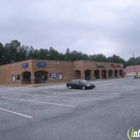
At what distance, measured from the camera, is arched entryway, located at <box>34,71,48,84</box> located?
4253cm

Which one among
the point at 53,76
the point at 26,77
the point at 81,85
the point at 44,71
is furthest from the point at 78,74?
the point at 81,85

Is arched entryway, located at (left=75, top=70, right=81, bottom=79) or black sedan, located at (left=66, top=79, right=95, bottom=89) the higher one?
arched entryway, located at (left=75, top=70, right=81, bottom=79)

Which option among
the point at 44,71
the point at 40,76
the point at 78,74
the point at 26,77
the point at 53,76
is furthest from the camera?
the point at 78,74

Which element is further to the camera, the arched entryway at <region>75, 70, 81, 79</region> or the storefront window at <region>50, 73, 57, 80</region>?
the arched entryway at <region>75, 70, 81, 79</region>

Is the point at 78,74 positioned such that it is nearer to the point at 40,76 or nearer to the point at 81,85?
the point at 40,76

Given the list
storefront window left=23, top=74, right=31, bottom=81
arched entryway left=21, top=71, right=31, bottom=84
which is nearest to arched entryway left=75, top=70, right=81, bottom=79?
storefront window left=23, top=74, right=31, bottom=81

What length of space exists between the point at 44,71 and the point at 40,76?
1572mm

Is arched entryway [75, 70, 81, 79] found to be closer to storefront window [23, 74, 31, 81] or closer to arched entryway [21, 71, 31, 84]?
storefront window [23, 74, 31, 81]

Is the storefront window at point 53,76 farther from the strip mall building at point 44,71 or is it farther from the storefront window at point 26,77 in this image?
the storefront window at point 26,77

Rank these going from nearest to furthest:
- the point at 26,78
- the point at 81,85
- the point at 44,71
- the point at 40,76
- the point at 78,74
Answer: the point at 81,85, the point at 44,71, the point at 40,76, the point at 26,78, the point at 78,74

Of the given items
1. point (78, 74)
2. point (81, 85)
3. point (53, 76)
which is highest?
point (78, 74)

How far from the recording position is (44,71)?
140ft

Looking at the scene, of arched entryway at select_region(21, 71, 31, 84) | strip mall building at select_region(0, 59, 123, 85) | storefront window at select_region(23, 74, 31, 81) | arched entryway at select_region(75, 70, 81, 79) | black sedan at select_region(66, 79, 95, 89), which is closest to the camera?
black sedan at select_region(66, 79, 95, 89)

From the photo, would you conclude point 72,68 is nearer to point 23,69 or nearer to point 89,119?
point 23,69
